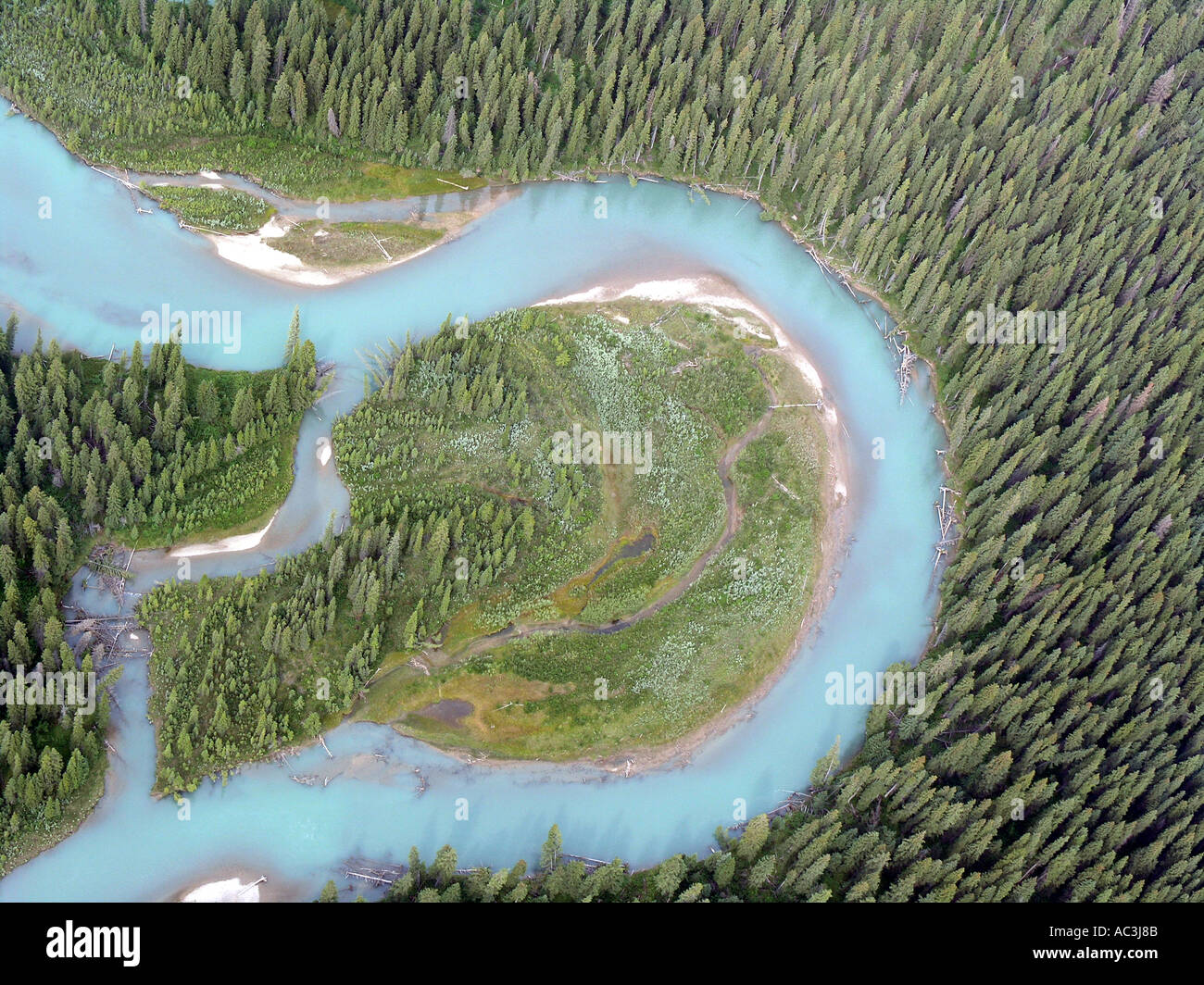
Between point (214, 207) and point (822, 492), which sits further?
point (214, 207)

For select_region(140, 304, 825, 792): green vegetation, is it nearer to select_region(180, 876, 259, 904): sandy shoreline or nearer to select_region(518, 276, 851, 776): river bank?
select_region(518, 276, 851, 776): river bank

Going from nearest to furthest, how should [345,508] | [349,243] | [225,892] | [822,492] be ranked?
[225,892], [345,508], [822,492], [349,243]

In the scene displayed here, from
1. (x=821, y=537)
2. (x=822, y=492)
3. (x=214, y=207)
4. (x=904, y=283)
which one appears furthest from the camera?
(x=904, y=283)

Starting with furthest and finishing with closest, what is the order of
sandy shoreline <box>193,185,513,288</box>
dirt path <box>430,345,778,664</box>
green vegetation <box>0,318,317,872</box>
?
1. sandy shoreline <box>193,185,513,288</box>
2. dirt path <box>430,345,778,664</box>
3. green vegetation <box>0,318,317,872</box>

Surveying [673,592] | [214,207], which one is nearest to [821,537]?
[673,592]

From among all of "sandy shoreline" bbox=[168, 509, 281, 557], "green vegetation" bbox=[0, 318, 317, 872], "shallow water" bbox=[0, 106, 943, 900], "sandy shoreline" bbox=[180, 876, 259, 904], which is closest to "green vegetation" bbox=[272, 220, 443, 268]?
"shallow water" bbox=[0, 106, 943, 900]

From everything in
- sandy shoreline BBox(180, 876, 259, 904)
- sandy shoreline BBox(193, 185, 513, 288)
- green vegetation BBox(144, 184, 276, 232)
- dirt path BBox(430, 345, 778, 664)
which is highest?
green vegetation BBox(144, 184, 276, 232)

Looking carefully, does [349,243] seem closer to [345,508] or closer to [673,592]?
[345,508]
